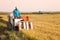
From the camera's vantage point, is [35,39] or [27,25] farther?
[27,25]

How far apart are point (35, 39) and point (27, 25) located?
5.59 metres

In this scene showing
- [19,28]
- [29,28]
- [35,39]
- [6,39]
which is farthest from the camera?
[29,28]

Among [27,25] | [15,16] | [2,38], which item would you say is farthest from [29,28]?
[2,38]

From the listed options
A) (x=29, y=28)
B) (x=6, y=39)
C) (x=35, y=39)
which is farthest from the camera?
(x=29, y=28)

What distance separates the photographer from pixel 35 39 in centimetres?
1272

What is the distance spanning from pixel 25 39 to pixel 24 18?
5.94 metres

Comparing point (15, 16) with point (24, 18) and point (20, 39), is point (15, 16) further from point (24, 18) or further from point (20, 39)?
point (20, 39)

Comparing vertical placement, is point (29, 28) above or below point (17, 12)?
below

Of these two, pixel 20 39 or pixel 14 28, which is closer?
pixel 20 39

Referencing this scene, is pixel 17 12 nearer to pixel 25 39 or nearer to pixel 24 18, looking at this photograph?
pixel 24 18

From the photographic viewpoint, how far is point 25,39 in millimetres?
13102

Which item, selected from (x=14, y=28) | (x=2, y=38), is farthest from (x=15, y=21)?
(x=2, y=38)

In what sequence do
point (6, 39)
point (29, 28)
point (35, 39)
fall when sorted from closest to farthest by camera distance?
Result: point (35, 39)
point (6, 39)
point (29, 28)

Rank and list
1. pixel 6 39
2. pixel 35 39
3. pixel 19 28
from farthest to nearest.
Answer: pixel 19 28 < pixel 6 39 < pixel 35 39
